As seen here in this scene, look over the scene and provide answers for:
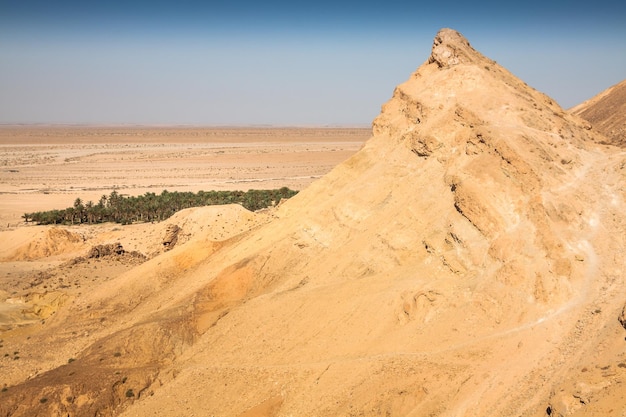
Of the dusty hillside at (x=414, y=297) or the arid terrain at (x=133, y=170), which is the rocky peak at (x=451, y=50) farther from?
the arid terrain at (x=133, y=170)

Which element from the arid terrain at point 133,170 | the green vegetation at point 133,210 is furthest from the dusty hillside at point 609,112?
the arid terrain at point 133,170

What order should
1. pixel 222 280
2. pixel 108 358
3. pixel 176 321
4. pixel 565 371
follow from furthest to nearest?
pixel 222 280, pixel 176 321, pixel 108 358, pixel 565 371

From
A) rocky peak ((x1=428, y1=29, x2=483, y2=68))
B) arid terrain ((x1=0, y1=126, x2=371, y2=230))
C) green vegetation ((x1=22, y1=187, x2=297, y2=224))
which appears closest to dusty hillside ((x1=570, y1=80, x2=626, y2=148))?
rocky peak ((x1=428, y1=29, x2=483, y2=68))

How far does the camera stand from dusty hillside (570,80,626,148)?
102 feet

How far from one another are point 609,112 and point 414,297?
92.7ft

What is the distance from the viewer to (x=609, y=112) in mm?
36844

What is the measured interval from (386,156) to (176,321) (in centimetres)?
1028

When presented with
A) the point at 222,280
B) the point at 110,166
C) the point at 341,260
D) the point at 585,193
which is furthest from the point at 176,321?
the point at 110,166

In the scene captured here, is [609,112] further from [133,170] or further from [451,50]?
[133,170]

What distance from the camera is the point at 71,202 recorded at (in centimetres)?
7062

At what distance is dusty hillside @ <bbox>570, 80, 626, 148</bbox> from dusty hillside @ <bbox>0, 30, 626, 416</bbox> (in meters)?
11.3

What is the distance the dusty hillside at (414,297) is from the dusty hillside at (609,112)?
1132 cm

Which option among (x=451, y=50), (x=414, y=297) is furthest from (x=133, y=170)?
(x=414, y=297)

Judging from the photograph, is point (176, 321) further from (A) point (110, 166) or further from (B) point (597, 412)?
(A) point (110, 166)
